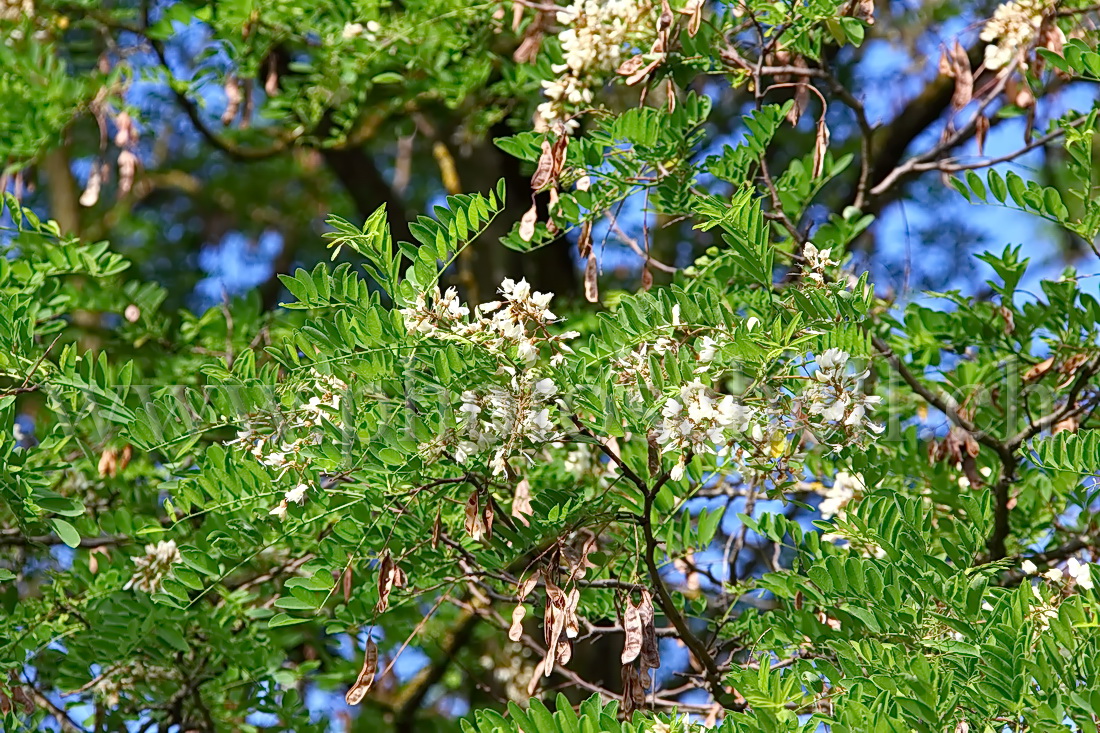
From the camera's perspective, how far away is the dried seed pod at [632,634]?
1947mm

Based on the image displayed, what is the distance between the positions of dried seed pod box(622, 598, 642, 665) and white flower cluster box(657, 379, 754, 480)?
255 millimetres

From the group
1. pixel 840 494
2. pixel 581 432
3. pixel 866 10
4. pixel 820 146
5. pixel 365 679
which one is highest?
pixel 866 10

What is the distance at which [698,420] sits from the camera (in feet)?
6.11

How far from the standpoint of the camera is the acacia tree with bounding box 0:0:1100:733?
1903 mm

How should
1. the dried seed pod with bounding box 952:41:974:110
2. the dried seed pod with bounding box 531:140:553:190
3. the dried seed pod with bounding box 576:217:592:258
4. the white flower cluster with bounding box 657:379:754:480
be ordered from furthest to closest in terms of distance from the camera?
the dried seed pod with bounding box 952:41:974:110 < the dried seed pod with bounding box 576:217:592:258 < the dried seed pod with bounding box 531:140:553:190 < the white flower cluster with bounding box 657:379:754:480

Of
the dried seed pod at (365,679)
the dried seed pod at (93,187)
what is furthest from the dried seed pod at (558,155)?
the dried seed pod at (93,187)

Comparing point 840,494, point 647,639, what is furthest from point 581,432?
point 840,494

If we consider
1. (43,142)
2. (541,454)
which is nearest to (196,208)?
(43,142)

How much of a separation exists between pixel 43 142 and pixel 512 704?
2.64 m

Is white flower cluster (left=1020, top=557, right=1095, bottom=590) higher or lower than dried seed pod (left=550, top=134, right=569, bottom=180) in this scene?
lower

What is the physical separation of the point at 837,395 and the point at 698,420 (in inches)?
9.2

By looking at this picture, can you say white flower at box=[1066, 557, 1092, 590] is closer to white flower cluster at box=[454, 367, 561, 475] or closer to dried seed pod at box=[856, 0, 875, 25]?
white flower cluster at box=[454, 367, 561, 475]

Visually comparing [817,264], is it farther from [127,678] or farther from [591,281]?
[127,678]

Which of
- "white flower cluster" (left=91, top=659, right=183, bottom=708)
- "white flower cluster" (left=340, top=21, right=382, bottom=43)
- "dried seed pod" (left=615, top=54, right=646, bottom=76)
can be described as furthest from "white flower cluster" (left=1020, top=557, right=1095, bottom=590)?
"white flower cluster" (left=340, top=21, right=382, bottom=43)
